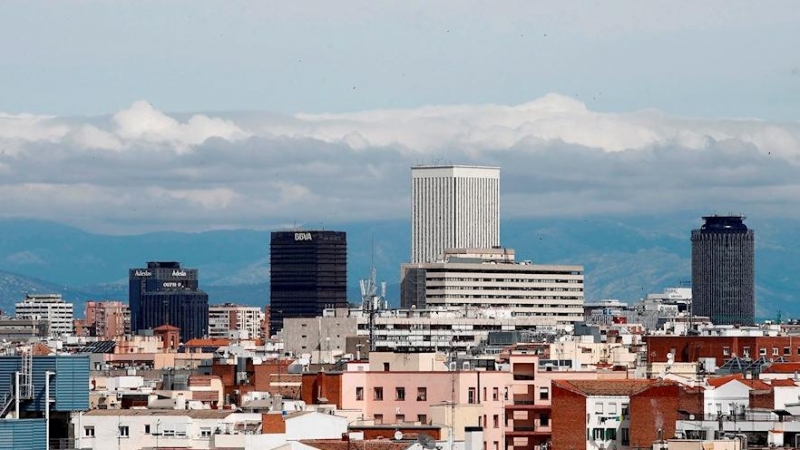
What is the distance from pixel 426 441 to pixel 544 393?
1465 inches

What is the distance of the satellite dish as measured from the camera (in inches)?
3007

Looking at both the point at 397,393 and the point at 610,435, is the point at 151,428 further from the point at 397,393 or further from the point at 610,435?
the point at 397,393

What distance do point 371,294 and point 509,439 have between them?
91282 millimetres

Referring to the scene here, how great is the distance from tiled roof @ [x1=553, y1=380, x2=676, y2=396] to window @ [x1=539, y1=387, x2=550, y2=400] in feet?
28.3

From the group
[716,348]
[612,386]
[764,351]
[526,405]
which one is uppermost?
[716,348]

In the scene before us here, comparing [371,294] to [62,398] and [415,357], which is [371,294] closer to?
[415,357]

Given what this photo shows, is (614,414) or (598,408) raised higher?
(598,408)

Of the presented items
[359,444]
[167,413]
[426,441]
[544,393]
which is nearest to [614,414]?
[544,393]

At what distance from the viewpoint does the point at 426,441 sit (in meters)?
78.6

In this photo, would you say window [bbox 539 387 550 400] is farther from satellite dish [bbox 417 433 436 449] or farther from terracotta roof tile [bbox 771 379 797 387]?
satellite dish [bbox 417 433 436 449]

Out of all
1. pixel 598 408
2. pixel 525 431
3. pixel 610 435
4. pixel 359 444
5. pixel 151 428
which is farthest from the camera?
pixel 525 431

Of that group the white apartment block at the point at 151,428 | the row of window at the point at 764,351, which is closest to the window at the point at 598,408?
the white apartment block at the point at 151,428

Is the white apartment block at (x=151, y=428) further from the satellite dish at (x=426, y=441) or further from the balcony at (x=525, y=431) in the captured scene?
the balcony at (x=525, y=431)

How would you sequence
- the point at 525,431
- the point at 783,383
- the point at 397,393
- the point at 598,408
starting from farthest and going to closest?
1. the point at 783,383
2. the point at 525,431
3. the point at 397,393
4. the point at 598,408
